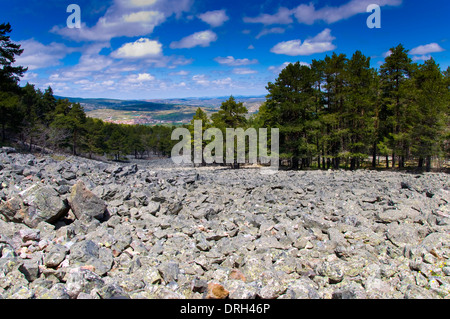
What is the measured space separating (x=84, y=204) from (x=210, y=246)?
410cm

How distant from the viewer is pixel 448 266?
5355 millimetres

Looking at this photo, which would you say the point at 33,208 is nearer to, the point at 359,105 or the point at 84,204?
the point at 84,204

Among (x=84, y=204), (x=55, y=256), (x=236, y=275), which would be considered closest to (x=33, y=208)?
(x=84, y=204)

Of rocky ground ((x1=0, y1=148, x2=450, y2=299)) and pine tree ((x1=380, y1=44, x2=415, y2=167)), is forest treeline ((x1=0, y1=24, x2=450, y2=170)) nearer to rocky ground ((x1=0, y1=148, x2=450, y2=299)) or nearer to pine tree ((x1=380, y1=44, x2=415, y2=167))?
pine tree ((x1=380, y1=44, x2=415, y2=167))

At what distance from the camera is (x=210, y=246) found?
6434 mm

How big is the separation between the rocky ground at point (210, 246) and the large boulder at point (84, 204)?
30 millimetres

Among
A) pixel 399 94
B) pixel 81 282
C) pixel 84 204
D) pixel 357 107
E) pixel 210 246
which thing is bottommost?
pixel 210 246

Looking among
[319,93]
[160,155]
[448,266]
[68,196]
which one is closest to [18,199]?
[68,196]

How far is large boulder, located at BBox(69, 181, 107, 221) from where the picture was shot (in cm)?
752

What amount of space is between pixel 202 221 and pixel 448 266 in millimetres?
6336

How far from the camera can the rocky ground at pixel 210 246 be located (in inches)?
182

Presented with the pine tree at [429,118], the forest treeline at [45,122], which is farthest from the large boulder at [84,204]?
the pine tree at [429,118]

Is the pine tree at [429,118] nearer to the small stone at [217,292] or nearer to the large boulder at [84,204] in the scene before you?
the small stone at [217,292]

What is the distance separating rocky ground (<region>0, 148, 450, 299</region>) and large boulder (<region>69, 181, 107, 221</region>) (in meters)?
0.03
